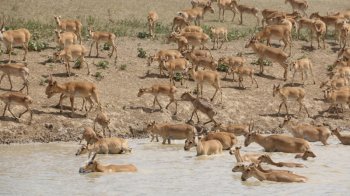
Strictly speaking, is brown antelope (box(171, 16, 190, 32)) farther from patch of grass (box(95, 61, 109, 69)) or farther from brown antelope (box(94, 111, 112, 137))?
brown antelope (box(94, 111, 112, 137))

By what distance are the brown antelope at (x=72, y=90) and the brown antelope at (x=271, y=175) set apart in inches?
317

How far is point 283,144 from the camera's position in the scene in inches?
908

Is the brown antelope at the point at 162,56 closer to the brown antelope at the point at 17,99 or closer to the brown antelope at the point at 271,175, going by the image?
the brown antelope at the point at 17,99

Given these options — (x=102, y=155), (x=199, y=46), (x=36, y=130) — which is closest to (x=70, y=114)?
(x=36, y=130)

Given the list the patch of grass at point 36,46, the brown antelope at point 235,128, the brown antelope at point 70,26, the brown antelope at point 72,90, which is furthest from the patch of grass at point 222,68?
the brown antelope at point 72,90

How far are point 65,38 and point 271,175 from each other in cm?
1312

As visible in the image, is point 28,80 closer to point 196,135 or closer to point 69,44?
point 69,44

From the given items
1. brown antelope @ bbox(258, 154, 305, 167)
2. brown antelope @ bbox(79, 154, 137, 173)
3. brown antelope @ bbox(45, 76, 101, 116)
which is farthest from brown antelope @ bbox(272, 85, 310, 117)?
brown antelope @ bbox(79, 154, 137, 173)

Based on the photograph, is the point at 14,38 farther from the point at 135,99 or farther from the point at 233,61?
the point at 233,61

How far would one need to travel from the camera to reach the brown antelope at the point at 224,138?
2328cm

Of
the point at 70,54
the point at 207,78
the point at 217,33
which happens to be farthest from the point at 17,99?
the point at 217,33

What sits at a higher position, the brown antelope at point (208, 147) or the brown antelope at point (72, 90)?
the brown antelope at point (72, 90)

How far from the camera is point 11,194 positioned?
18047 millimetres

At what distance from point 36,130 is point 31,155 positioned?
8.26 feet
